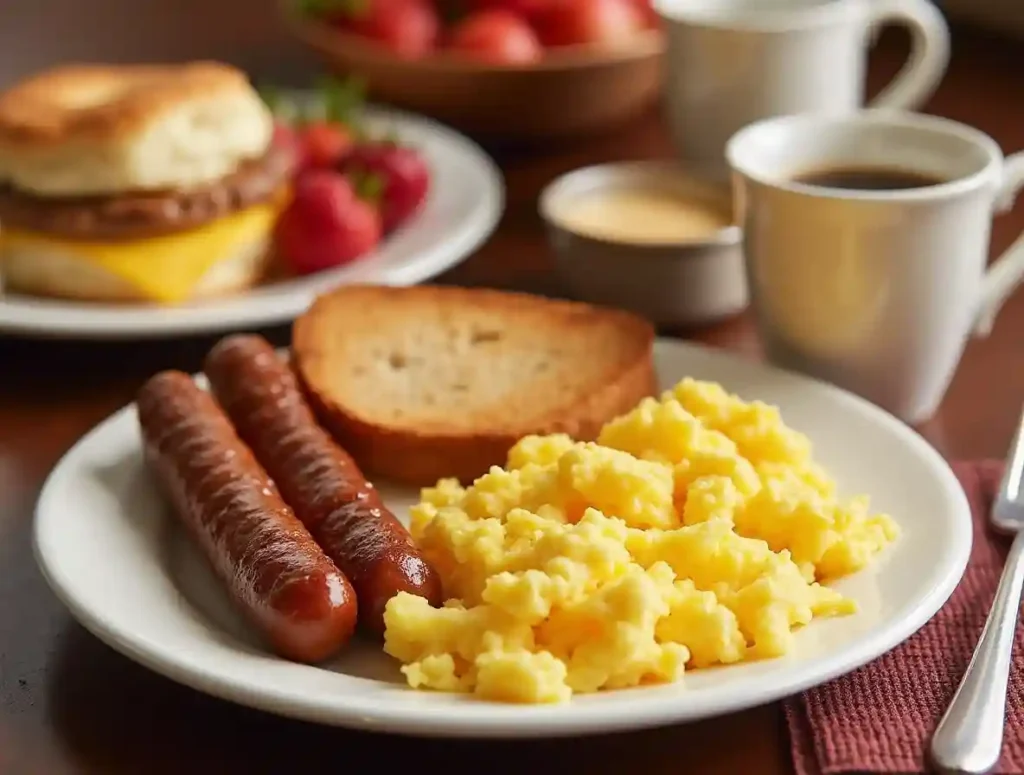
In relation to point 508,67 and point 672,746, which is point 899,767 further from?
point 508,67

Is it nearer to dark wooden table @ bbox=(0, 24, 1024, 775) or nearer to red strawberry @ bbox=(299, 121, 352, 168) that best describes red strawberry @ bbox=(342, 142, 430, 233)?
red strawberry @ bbox=(299, 121, 352, 168)

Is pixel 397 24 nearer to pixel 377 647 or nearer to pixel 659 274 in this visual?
pixel 659 274

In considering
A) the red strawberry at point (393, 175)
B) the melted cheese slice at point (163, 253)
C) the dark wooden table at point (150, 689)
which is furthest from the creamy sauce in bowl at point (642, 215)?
the melted cheese slice at point (163, 253)

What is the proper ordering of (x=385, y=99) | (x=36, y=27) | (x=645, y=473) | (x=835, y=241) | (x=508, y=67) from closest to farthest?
(x=645, y=473)
(x=835, y=241)
(x=508, y=67)
(x=385, y=99)
(x=36, y=27)

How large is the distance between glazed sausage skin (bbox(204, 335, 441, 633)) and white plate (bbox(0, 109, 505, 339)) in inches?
11.7

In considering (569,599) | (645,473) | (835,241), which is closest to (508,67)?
(835,241)

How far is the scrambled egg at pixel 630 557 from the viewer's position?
1.28m

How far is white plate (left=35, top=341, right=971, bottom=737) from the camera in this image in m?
1.24

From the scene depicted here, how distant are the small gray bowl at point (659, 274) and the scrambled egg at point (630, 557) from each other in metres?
0.65

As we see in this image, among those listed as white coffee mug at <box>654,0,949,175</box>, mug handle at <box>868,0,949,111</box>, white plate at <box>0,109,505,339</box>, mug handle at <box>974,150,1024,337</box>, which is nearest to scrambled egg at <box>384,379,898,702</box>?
mug handle at <box>974,150,1024,337</box>

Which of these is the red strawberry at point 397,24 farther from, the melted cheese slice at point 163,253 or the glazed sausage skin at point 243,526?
the glazed sausage skin at point 243,526

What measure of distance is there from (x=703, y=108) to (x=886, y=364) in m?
0.84

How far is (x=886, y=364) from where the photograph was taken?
6.50 ft

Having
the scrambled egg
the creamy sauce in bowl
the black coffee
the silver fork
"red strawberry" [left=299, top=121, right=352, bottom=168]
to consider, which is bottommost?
"red strawberry" [left=299, top=121, right=352, bottom=168]
